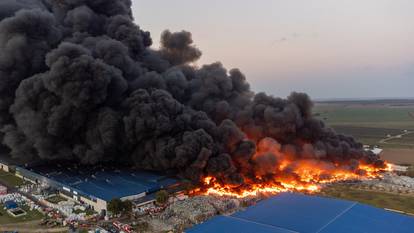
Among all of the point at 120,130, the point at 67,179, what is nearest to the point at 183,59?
the point at 120,130

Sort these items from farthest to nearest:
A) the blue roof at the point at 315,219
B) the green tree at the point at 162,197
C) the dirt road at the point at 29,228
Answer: the green tree at the point at 162,197
the dirt road at the point at 29,228
the blue roof at the point at 315,219

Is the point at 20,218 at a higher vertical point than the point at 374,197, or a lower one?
lower

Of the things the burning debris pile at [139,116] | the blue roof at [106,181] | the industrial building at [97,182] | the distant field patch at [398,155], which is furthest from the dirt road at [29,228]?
the distant field patch at [398,155]

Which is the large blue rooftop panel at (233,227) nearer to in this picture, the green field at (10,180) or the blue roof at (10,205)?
the blue roof at (10,205)

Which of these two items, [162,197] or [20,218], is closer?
[20,218]

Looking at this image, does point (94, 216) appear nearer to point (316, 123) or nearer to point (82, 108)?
point (82, 108)

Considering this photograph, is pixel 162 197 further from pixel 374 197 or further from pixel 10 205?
pixel 374 197

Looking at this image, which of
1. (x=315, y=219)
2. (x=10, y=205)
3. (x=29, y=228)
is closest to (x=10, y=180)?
(x=10, y=205)
